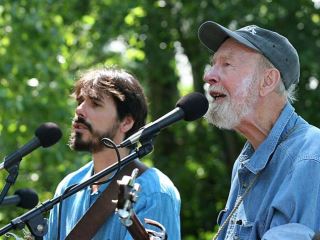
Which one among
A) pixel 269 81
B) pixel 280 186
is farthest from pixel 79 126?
pixel 280 186

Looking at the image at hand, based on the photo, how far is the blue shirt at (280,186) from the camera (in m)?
3.58

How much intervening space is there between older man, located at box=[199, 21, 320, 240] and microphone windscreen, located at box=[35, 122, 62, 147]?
2.58 feet

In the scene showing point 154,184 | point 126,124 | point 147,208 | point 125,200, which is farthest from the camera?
point 126,124

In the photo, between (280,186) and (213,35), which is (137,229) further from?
(213,35)

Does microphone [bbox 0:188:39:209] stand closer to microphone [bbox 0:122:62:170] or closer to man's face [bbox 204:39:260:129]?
microphone [bbox 0:122:62:170]

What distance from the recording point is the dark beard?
4879mm

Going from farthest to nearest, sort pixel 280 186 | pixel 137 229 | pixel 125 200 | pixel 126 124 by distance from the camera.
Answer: pixel 126 124 < pixel 280 186 < pixel 137 229 < pixel 125 200

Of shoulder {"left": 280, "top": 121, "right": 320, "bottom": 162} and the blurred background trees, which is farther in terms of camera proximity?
the blurred background trees

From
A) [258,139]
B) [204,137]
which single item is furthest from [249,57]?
[204,137]

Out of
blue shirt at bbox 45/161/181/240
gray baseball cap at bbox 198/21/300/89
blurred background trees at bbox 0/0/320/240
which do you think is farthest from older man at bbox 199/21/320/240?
blurred background trees at bbox 0/0/320/240

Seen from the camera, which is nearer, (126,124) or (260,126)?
(260,126)

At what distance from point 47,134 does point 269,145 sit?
111 centimetres

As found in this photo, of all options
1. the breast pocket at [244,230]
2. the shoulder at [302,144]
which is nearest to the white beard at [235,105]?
the shoulder at [302,144]

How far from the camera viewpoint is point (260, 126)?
4004 millimetres
